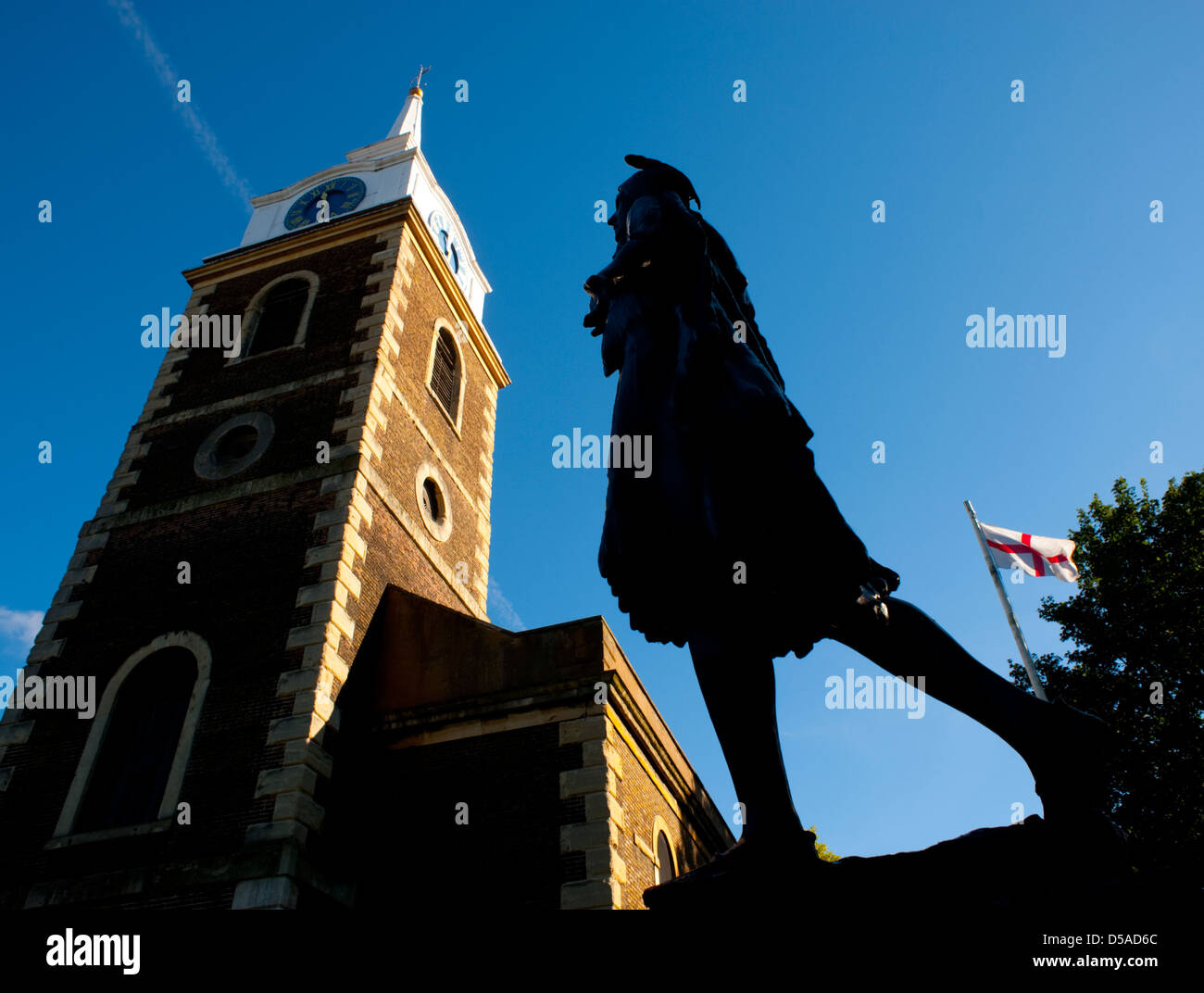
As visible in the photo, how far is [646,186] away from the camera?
→ 378 cm

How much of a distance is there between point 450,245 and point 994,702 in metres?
21.5

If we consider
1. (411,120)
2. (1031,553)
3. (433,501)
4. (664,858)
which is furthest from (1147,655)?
(411,120)

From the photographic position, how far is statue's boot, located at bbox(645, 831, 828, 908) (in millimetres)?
2281

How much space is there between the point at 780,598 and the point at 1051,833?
0.96m

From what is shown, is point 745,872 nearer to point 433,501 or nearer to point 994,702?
point 994,702

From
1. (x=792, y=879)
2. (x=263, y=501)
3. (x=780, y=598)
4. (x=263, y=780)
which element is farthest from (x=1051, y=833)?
(x=263, y=501)

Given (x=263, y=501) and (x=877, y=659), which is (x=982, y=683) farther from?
(x=263, y=501)

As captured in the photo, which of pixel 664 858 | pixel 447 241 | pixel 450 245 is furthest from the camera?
pixel 450 245

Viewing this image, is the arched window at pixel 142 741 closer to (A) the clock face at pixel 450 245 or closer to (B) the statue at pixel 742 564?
(B) the statue at pixel 742 564

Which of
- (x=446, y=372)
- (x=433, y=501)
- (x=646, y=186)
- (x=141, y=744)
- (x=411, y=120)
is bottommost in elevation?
(x=141, y=744)

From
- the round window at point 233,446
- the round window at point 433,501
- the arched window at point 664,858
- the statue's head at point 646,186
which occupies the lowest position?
the arched window at point 664,858

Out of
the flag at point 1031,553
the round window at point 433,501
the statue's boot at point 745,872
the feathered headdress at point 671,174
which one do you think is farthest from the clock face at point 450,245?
the statue's boot at point 745,872

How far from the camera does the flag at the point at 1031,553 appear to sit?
13695mm

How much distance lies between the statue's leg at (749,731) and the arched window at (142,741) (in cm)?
980
